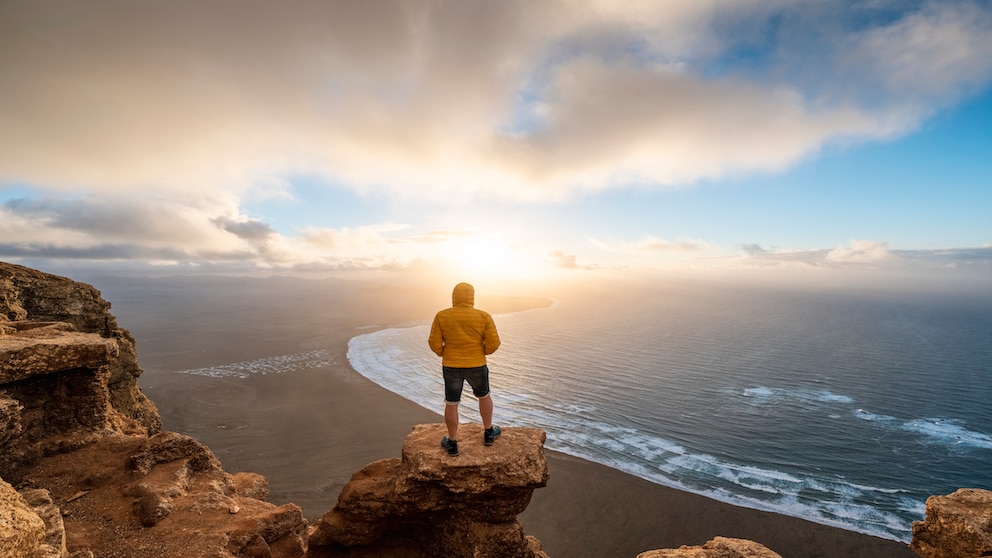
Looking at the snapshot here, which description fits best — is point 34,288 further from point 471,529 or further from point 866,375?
point 866,375

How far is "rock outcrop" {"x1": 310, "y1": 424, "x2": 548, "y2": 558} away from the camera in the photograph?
7934 millimetres

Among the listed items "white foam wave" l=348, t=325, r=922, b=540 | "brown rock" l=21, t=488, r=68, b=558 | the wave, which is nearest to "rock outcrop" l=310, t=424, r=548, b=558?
"brown rock" l=21, t=488, r=68, b=558

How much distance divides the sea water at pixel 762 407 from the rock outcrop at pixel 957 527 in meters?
18.3

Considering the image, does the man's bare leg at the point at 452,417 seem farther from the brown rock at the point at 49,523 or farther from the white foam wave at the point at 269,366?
the white foam wave at the point at 269,366

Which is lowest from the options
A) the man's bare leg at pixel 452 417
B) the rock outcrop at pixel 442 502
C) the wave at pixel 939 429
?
the wave at pixel 939 429

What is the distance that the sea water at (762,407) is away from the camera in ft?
77.0

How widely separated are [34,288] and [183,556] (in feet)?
44.9

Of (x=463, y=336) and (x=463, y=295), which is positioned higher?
(x=463, y=295)

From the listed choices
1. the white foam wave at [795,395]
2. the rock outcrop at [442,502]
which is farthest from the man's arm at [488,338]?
the white foam wave at [795,395]

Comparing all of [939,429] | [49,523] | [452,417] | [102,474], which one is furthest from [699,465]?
[49,523]

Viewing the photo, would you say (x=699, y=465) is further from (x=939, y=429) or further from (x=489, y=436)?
(x=489, y=436)

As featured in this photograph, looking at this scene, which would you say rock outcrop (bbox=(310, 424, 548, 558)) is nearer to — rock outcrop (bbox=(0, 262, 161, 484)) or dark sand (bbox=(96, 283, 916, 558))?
rock outcrop (bbox=(0, 262, 161, 484))

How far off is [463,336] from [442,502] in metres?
4.02

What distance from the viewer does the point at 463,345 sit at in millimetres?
7727
